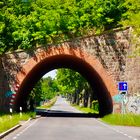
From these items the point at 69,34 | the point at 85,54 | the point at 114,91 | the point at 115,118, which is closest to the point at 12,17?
the point at 69,34

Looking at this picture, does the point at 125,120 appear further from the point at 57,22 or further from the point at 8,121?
the point at 57,22

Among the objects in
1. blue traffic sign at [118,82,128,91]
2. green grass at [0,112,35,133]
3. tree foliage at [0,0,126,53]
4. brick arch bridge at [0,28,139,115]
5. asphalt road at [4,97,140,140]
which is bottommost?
asphalt road at [4,97,140,140]

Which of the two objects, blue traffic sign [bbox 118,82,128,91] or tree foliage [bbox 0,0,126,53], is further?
tree foliage [bbox 0,0,126,53]

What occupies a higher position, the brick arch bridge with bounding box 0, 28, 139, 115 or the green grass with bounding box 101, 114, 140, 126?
the brick arch bridge with bounding box 0, 28, 139, 115

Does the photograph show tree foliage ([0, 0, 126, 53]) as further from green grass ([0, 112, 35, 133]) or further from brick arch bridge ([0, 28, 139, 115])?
green grass ([0, 112, 35, 133])

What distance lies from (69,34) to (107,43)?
4735 mm

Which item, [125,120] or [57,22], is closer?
[125,120]

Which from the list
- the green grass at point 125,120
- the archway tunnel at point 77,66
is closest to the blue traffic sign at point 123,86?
the green grass at point 125,120

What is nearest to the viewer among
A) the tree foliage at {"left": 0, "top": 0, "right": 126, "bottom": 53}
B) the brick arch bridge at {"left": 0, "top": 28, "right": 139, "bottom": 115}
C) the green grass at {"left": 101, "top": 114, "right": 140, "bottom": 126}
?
the green grass at {"left": 101, "top": 114, "right": 140, "bottom": 126}

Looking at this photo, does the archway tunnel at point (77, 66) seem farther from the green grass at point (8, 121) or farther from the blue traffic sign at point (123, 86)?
the green grass at point (8, 121)

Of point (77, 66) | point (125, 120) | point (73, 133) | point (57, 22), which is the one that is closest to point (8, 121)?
point (73, 133)

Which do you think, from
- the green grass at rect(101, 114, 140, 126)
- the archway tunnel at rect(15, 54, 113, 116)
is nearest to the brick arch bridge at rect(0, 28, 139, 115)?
the archway tunnel at rect(15, 54, 113, 116)

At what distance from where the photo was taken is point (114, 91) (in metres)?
41.2

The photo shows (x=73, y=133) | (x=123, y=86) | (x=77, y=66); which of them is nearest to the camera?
(x=73, y=133)
